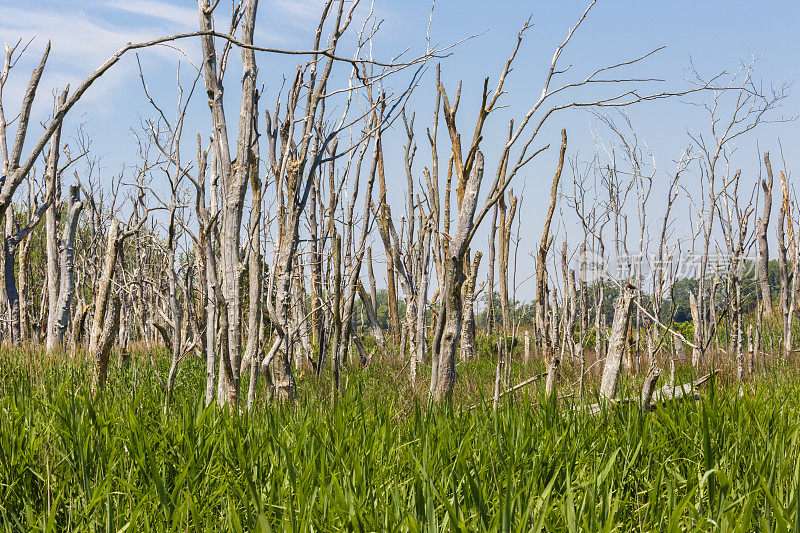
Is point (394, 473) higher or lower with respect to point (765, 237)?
lower

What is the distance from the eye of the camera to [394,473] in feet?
8.36

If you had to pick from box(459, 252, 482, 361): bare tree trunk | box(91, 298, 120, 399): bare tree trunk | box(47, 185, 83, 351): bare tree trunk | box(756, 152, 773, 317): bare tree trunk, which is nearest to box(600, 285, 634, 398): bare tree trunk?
box(459, 252, 482, 361): bare tree trunk

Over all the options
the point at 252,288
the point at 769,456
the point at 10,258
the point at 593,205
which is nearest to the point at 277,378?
the point at 252,288

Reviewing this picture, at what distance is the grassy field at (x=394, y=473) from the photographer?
75.0 inches

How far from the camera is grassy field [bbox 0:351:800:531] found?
6.25ft

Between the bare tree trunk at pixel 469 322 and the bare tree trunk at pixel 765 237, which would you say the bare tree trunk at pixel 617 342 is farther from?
the bare tree trunk at pixel 765 237

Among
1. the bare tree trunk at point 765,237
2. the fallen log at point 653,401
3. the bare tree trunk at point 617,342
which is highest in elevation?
the bare tree trunk at point 765,237

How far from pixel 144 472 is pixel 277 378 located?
6.62ft

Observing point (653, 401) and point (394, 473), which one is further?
point (653, 401)

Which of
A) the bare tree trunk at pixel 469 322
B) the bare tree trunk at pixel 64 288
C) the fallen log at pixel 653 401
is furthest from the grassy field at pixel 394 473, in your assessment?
the bare tree trunk at pixel 64 288

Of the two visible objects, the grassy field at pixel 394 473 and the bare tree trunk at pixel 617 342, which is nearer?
the grassy field at pixel 394 473

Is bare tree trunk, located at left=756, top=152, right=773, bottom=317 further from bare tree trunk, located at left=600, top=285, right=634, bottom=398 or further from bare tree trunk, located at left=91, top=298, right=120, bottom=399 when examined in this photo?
bare tree trunk, located at left=91, top=298, right=120, bottom=399

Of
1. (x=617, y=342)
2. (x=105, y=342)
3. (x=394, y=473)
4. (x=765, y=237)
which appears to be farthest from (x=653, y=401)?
(x=765, y=237)

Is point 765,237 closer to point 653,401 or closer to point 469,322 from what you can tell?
point 469,322
